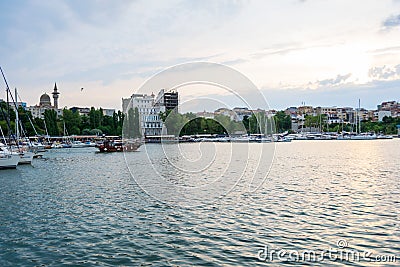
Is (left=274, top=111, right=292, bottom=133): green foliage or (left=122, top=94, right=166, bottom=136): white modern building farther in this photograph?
(left=274, top=111, right=292, bottom=133): green foliage

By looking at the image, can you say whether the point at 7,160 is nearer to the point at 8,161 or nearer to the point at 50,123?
the point at 8,161

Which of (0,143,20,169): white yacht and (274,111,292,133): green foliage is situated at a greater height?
(274,111,292,133): green foliage

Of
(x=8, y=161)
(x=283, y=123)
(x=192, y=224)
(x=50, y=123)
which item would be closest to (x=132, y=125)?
(x=50, y=123)

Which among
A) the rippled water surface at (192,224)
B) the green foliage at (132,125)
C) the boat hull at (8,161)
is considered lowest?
the rippled water surface at (192,224)

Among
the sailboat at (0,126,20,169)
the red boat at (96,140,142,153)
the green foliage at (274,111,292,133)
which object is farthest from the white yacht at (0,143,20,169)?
the green foliage at (274,111,292,133)

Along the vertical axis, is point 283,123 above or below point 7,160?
above

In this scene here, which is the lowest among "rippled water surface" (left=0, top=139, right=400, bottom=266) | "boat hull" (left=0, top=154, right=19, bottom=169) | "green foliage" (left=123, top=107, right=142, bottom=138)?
"rippled water surface" (left=0, top=139, right=400, bottom=266)

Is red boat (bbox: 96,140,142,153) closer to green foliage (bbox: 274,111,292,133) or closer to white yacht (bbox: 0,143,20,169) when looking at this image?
white yacht (bbox: 0,143,20,169)

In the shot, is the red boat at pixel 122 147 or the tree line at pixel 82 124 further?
the tree line at pixel 82 124

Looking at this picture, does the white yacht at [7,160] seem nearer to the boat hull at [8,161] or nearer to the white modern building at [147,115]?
the boat hull at [8,161]

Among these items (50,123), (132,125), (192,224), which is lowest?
(192,224)

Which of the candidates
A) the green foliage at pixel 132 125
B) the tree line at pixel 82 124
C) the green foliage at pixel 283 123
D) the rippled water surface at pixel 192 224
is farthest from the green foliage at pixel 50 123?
the rippled water surface at pixel 192 224

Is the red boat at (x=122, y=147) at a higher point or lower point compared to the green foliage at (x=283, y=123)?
lower

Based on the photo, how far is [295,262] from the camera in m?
11.4
